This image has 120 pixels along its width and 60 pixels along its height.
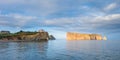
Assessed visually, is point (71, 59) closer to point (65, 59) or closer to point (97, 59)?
point (65, 59)

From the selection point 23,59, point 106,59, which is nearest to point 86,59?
point 106,59

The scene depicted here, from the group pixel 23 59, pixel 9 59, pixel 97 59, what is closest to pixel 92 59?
pixel 97 59

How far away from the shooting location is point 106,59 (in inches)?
1766

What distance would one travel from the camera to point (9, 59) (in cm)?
4600

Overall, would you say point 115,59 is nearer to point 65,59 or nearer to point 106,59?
point 106,59

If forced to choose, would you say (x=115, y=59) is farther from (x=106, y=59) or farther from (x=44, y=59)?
(x=44, y=59)

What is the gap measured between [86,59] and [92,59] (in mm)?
1474

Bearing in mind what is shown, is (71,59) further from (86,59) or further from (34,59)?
(34,59)

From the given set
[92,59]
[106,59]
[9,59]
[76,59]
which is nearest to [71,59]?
[76,59]

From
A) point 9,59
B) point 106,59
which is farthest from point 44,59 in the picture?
point 106,59

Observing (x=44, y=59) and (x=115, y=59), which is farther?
(x=44, y=59)

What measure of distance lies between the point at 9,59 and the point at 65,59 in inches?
555

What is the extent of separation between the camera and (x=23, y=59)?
46.1 metres

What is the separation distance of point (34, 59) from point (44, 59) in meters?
2.57
